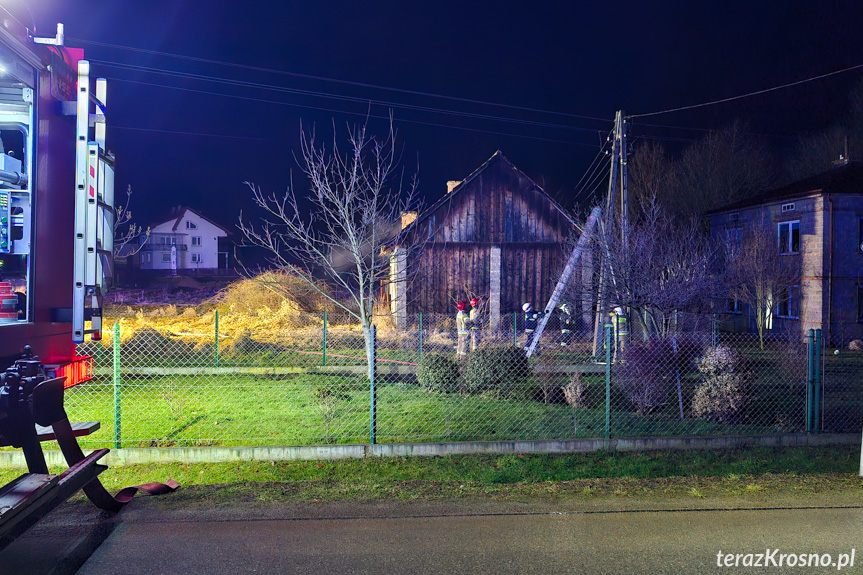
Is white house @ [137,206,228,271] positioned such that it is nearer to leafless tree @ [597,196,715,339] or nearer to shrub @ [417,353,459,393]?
A: leafless tree @ [597,196,715,339]

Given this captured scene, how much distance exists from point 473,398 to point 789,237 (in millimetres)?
18759

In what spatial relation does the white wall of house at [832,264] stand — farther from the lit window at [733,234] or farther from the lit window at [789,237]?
the lit window at [733,234]

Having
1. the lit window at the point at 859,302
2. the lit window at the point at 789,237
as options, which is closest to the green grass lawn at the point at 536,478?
the lit window at the point at 859,302

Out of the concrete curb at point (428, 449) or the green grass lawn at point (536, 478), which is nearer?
the green grass lawn at point (536, 478)

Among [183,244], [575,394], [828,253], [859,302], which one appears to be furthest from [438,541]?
[183,244]

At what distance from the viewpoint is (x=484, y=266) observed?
2277 centimetres

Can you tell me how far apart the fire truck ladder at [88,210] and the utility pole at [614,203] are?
10.5 m

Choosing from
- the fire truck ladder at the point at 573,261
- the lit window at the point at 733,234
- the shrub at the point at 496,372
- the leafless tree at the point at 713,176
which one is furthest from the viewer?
the leafless tree at the point at 713,176

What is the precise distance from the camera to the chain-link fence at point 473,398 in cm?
840

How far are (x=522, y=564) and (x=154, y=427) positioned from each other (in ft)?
19.9

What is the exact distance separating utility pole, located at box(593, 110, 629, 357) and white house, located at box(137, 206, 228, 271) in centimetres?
5104

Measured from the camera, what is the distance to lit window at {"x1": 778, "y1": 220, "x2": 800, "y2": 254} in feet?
77.5

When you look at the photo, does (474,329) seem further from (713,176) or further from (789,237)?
(713,176)

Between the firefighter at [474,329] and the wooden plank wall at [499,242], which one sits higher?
the wooden plank wall at [499,242]
